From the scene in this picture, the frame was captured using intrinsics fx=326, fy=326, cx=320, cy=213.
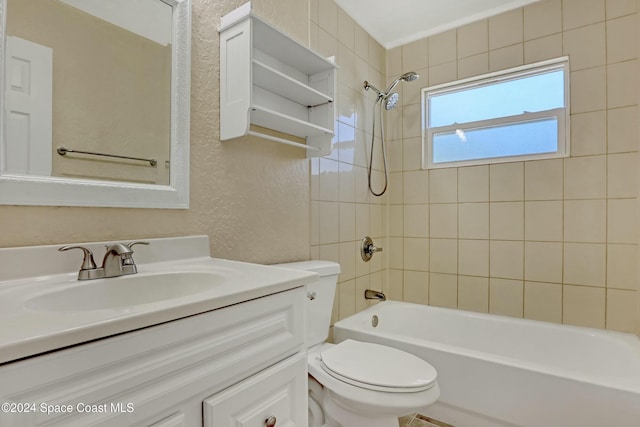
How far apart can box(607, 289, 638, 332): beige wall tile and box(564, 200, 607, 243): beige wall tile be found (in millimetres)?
305

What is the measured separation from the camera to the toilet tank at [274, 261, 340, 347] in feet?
4.91

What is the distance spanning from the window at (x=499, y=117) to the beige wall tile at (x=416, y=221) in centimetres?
34

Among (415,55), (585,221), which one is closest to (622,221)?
(585,221)

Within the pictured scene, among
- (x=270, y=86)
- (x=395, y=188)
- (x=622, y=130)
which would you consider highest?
(x=270, y=86)

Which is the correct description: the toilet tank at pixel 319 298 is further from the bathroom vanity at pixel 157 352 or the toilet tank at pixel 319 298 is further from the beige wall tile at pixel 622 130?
the beige wall tile at pixel 622 130

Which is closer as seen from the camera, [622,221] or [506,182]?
[622,221]

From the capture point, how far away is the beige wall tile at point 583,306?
185 centimetres

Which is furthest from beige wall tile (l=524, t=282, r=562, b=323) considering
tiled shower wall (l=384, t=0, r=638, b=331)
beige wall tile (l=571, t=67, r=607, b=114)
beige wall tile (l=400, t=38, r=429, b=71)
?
beige wall tile (l=400, t=38, r=429, b=71)

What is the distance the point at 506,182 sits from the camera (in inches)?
82.8

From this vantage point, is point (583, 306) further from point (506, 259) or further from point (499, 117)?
point (499, 117)

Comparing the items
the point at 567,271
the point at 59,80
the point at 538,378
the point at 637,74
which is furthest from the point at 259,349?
the point at 637,74

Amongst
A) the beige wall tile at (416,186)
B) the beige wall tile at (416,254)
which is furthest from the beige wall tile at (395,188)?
the beige wall tile at (416,254)

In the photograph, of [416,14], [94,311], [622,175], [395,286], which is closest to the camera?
[94,311]

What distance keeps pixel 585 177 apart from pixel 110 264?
2.36 metres
